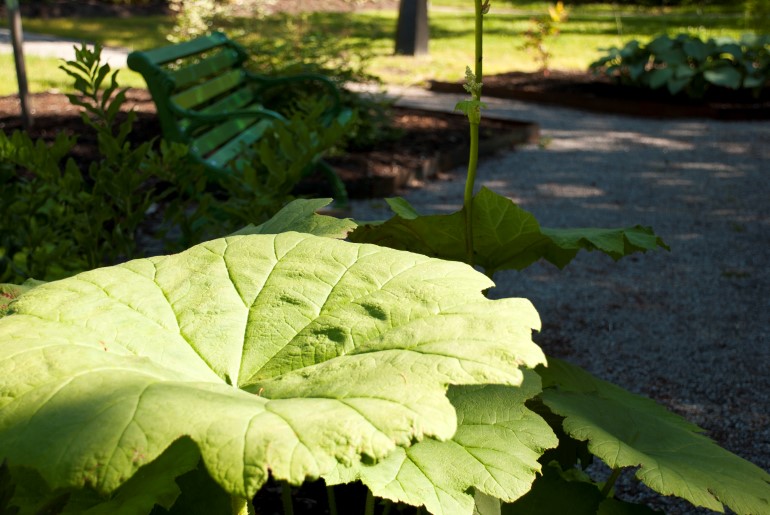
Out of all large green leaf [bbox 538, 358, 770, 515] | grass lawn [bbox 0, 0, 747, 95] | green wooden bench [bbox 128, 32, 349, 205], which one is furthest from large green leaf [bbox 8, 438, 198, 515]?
grass lawn [bbox 0, 0, 747, 95]

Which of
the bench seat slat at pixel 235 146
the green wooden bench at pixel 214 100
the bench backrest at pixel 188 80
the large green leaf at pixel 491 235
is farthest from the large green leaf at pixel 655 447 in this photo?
the bench backrest at pixel 188 80

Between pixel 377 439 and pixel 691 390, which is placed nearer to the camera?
pixel 377 439

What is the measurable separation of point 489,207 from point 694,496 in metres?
0.86

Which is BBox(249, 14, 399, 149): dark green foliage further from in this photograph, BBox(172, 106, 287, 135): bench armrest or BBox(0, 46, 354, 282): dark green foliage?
BBox(0, 46, 354, 282): dark green foliage

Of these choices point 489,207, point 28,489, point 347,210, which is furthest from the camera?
point 347,210

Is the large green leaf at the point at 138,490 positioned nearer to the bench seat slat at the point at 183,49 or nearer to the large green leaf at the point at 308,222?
the large green leaf at the point at 308,222

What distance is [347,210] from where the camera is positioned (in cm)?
617

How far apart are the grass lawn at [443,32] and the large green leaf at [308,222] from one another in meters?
6.53

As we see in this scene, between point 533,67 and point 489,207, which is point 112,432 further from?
point 533,67

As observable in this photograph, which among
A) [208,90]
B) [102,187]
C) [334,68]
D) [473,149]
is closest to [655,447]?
[473,149]

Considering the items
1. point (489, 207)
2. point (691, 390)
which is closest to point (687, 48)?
point (691, 390)

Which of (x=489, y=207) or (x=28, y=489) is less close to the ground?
(x=489, y=207)

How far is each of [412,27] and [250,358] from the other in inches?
502

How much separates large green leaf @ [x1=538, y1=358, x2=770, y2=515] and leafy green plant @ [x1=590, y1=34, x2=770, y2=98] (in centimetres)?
858
